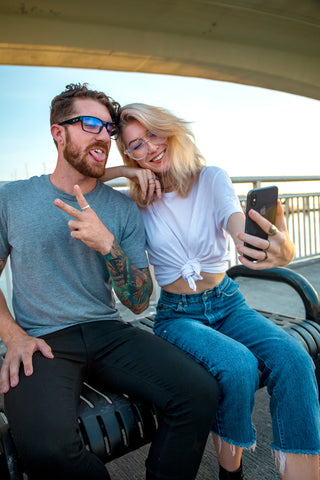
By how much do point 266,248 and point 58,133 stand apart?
126 centimetres

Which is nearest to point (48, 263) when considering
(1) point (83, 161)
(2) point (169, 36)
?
(1) point (83, 161)

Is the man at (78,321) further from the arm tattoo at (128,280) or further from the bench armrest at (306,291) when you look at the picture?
the bench armrest at (306,291)

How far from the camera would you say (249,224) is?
160 cm

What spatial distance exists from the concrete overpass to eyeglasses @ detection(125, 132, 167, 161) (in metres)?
7.44

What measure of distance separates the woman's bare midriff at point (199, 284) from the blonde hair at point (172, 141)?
18.7 inches

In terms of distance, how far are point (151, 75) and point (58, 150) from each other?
913 cm

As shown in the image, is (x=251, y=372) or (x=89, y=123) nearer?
(x=251, y=372)

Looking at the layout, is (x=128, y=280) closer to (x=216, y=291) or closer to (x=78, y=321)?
(x=78, y=321)

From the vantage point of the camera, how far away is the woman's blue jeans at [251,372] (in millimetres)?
1445

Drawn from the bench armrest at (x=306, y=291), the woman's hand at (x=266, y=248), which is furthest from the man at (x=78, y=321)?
the bench armrest at (x=306, y=291)

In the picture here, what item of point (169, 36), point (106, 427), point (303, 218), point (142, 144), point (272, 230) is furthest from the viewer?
point (169, 36)

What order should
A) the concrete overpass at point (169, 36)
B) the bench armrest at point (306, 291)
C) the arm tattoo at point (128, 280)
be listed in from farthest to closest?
the concrete overpass at point (169, 36) → the bench armrest at point (306, 291) → the arm tattoo at point (128, 280)

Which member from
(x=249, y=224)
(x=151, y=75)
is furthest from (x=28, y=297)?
(x=151, y=75)

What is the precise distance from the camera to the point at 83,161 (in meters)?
1.92
